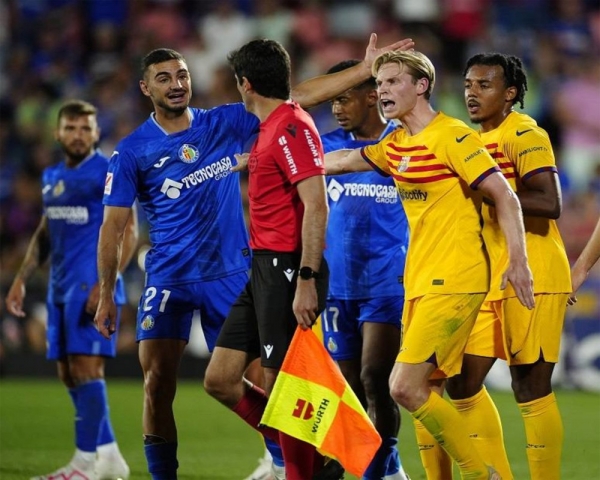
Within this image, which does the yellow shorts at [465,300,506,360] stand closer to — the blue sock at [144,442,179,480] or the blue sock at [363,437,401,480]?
the blue sock at [363,437,401,480]

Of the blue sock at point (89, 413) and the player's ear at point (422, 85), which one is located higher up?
the player's ear at point (422, 85)

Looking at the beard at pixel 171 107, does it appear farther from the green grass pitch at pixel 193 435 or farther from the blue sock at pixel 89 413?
the green grass pitch at pixel 193 435

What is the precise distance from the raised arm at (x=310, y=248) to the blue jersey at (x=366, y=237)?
1.58 m

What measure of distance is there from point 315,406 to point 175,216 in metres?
1.64

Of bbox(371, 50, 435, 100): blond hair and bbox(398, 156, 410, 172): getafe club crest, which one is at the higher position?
bbox(371, 50, 435, 100): blond hair

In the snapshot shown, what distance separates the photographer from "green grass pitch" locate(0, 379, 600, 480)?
8.62 meters

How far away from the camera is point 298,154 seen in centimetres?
613

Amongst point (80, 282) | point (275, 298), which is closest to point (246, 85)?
point (275, 298)

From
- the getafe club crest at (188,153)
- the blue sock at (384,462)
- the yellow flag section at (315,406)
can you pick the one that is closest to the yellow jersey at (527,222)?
the yellow flag section at (315,406)

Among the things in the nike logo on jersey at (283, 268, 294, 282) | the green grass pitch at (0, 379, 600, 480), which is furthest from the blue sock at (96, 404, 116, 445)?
the nike logo on jersey at (283, 268, 294, 282)

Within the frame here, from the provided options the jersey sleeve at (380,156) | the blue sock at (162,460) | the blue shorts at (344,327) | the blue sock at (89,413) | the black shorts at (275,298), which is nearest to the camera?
the black shorts at (275,298)

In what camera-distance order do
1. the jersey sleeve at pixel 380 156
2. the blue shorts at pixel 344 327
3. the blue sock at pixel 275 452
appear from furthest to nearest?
1. the blue shorts at pixel 344 327
2. the blue sock at pixel 275 452
3. the jersey sleeve at pixel 380 156

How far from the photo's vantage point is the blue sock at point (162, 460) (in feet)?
22.5

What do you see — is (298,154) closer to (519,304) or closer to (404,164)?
(404,164)
